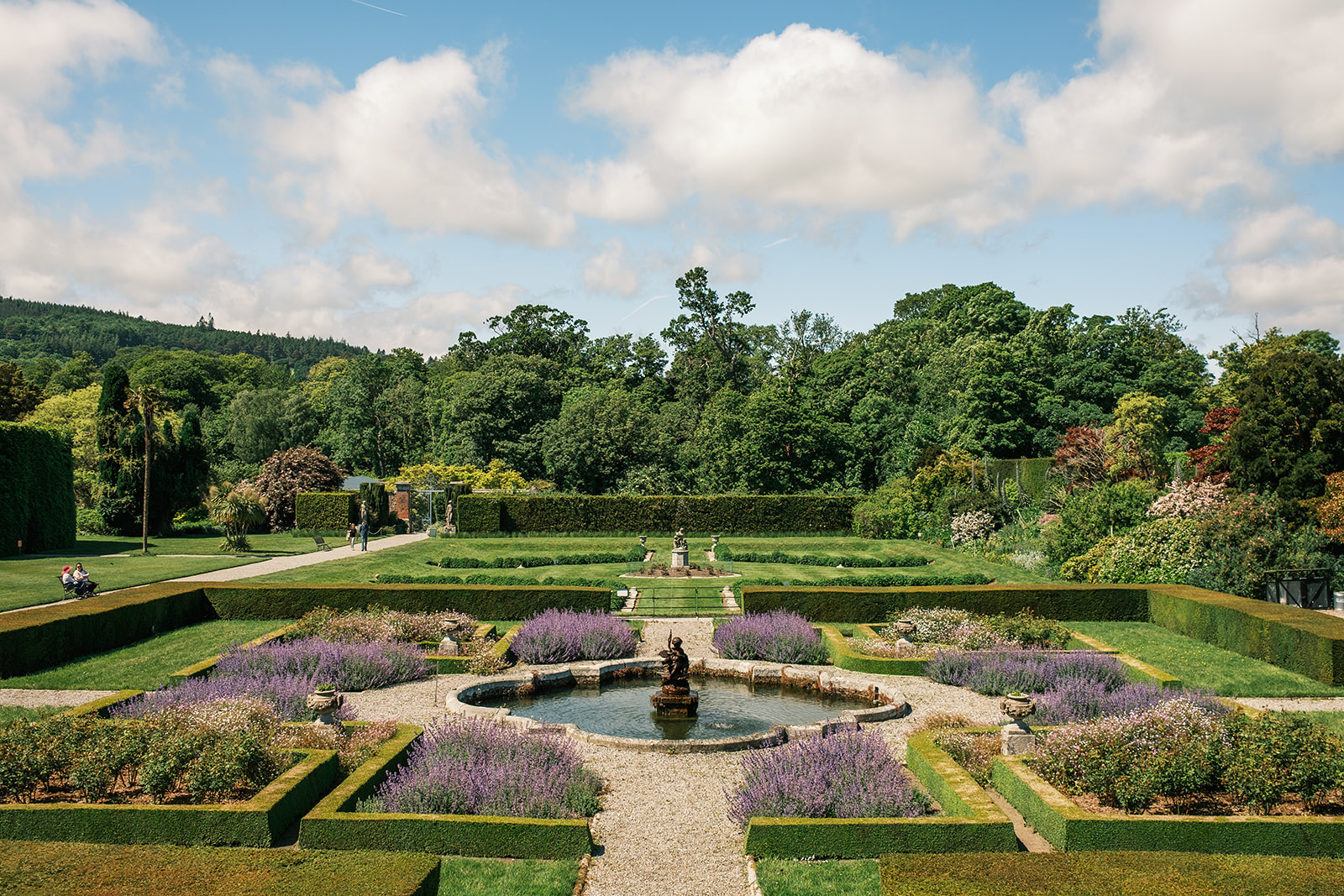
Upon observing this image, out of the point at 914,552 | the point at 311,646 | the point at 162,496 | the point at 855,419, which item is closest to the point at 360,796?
the point at 311,646

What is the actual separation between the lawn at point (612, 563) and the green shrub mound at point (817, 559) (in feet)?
1.93

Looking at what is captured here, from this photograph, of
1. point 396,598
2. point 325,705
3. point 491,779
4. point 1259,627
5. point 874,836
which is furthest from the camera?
point 396,598

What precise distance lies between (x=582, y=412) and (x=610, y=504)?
10.2 meters

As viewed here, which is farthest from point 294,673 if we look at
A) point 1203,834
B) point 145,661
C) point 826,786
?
point 1203,834

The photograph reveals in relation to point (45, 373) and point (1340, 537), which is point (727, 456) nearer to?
point (1340, 537)

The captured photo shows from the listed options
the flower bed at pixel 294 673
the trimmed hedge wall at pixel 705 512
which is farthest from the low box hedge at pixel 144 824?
the trimmed hedge wall at pixel 705 512

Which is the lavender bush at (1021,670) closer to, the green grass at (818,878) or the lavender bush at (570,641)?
the lavender bush at (570,641)

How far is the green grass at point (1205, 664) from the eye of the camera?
46.6 feet

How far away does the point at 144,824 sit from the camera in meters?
7.98

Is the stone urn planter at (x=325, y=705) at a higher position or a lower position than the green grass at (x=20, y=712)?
higher

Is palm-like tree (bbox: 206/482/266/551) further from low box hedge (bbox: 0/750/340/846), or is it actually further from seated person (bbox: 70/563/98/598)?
low box hedge (bbox: 0/750/340/846)

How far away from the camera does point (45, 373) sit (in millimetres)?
95562

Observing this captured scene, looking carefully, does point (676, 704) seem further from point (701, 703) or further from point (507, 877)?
point (507, 877)

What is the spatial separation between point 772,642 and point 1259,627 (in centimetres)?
889
